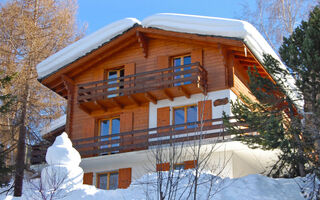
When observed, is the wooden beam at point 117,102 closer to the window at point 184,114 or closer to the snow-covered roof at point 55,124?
the window at point 184,114

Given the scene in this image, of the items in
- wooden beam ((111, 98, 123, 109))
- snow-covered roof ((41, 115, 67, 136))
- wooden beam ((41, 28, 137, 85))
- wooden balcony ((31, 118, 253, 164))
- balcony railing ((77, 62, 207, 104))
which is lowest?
wooden balcony ((31, 118, 253, 164))

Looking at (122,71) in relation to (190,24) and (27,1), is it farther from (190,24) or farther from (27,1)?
(27,1)

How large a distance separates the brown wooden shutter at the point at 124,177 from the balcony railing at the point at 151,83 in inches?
122

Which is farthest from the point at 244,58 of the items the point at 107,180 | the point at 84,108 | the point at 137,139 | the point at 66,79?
the point at 66,79

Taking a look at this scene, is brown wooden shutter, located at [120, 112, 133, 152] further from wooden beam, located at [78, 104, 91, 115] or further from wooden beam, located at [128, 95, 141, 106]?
wooden beam, located at [78, 104, 91, 115]

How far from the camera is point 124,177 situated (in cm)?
2072

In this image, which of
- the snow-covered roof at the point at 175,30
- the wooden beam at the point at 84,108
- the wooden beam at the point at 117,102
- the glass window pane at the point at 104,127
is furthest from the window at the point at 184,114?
the wooden beam at the point at 84,108

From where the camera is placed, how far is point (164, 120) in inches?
841

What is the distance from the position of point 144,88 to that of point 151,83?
356 mm

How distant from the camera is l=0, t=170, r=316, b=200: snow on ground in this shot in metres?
14.3

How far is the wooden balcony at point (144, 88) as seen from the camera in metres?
20.7

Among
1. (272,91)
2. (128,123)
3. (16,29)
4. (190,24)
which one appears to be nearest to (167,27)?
(190,24)

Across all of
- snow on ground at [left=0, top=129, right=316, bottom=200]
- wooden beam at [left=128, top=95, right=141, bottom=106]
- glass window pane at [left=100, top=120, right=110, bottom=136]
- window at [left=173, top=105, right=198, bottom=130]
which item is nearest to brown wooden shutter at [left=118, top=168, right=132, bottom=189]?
glass window pane at [left=100, top=120, right=110, bottom=136]

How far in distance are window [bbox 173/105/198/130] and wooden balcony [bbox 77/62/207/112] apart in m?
0.52
